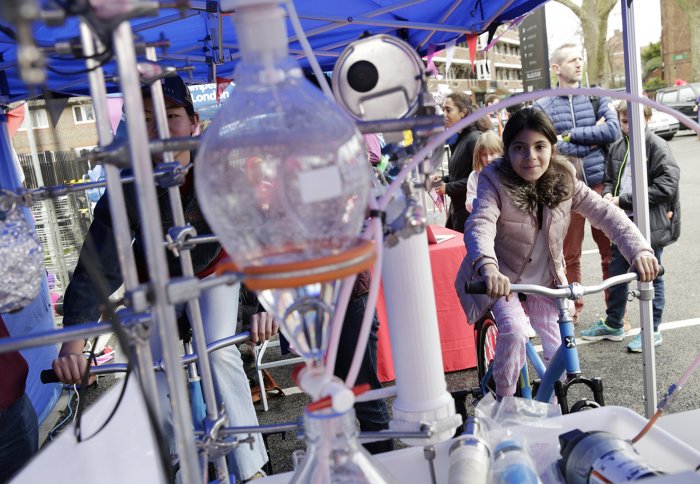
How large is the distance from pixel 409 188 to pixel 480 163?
4121 millimetres

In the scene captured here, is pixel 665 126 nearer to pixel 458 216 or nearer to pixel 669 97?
pixel 669 97

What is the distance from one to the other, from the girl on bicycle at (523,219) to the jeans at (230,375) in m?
1.07

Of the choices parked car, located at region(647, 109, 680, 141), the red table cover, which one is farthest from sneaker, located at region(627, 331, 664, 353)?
parked car, located at region(647, 109, 680, 141)

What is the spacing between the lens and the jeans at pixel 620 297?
173 inches

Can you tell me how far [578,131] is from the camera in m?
4.92

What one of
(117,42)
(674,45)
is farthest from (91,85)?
(674,45)

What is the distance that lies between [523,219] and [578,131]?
237cm

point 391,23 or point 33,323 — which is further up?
point 391,23

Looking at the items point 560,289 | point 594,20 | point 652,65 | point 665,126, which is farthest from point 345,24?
point 652,65

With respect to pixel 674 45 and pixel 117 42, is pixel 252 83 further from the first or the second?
pixel 674 45

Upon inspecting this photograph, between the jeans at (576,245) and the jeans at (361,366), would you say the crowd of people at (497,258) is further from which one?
the jeans at (576,245)

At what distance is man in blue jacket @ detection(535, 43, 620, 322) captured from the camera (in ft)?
16.1

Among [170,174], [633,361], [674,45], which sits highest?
[674,45]

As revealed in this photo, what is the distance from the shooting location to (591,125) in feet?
16.3
